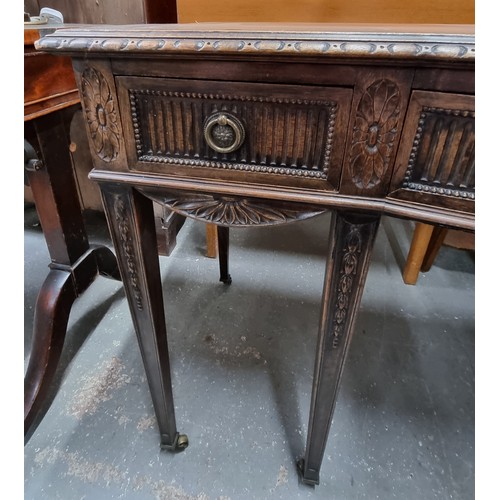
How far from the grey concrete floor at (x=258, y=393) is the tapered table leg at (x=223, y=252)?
1.4 inches

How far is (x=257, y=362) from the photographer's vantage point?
3.14 feet

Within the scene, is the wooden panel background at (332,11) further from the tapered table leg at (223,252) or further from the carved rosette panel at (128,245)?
the carved rosette panel at (128,245)

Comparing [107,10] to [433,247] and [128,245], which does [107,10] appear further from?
[433,247]

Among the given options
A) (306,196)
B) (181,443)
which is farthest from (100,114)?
(181,443)

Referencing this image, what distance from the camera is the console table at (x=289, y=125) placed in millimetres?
348

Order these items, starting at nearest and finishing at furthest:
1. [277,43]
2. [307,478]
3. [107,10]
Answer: [277,43] → [307,478] → [107,10]

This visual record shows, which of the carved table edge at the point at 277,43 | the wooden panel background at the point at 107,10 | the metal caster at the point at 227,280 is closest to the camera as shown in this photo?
the carved table edge at the point at 277,43

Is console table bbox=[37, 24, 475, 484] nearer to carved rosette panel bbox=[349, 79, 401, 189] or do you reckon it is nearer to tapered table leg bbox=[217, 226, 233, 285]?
carved rosette panel bbox=[349, 79, 401, 189]

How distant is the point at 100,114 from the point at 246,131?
176 mm

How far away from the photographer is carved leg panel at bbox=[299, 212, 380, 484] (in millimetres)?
450

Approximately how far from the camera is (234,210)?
0.47 m

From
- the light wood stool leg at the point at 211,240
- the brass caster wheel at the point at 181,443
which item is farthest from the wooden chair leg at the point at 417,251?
the brass caster wheel at the point at 181,443

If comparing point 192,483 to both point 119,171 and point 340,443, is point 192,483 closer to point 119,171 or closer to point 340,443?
point 340,443

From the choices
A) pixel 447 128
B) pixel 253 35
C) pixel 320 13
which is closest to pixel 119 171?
pixel 253 35
